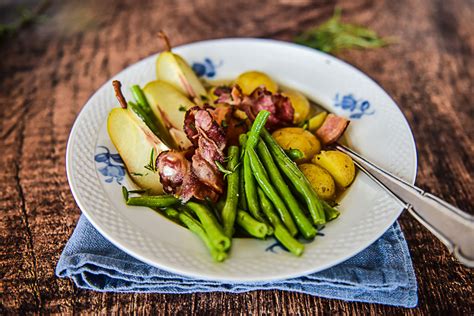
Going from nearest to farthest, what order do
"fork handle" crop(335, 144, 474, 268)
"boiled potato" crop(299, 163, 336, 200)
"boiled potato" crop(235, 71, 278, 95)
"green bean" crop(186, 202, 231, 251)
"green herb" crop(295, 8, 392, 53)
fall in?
"fork handle" crop(335, 144, 474, 268), "green bean" crop(186, 202, 231, 251), "boiled potato" crop(299, 163, 336, 200), "boiled potato" crop(235, 71, 278, 95), "green herb" crop(295, 8, 392, 53)

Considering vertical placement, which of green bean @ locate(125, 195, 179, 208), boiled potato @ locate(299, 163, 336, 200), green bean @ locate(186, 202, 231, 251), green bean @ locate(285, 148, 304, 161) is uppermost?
green bean @ locate(285, 148, 304, 161)

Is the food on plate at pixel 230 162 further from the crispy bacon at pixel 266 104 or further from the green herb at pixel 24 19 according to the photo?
the green herb at pixel 24 19

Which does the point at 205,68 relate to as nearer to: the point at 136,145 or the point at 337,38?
the point at 136,145

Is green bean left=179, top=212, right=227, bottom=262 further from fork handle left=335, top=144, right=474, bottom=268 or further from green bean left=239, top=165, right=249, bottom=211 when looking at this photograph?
fork handle left=335, top=144, right=474, bottom=268

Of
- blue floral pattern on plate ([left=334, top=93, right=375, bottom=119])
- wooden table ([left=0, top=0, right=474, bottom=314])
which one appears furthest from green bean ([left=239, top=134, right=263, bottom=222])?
blue floral pattern on plate ([left=334, top=93, right=375, bottom=119])

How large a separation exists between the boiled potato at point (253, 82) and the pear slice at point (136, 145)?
2.25 ft

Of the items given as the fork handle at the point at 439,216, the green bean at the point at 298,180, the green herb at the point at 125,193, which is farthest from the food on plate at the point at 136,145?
the fork handle at the point at 439,216

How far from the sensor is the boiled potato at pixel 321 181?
6.93 feet

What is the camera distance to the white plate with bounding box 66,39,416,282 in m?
1.77

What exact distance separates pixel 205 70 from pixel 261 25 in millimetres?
1072

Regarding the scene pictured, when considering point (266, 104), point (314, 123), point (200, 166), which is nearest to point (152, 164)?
point (200, 166)

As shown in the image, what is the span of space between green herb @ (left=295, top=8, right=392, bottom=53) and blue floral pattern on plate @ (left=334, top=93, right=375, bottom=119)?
2.78ft

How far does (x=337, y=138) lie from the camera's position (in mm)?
2398

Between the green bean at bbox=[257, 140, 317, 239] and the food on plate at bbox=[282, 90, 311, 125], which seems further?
the food on plate at bbox=[282, 90, 311, 125]
